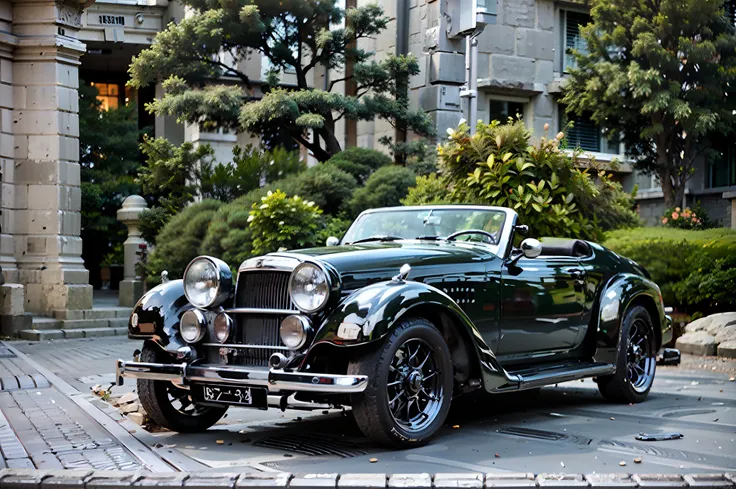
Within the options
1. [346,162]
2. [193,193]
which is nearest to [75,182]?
[193,193]

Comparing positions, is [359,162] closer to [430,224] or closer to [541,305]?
[430,224]

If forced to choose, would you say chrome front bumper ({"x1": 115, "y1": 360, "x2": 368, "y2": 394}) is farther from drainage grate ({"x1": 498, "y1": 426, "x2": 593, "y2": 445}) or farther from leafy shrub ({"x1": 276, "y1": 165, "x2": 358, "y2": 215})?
leafy shrub ({"x1": 276, "y1": 165, "x2": 358, "y2": 215})

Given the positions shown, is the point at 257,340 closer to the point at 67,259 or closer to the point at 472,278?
the point at 472,278

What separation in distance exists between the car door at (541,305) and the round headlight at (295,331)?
1797 millimetres

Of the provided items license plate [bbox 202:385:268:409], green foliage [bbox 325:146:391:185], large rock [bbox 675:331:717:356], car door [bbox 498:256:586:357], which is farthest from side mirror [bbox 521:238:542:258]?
green foliage [bbox 325:146:391:185]

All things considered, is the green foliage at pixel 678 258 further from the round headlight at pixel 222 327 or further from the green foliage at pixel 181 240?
the round headlight at pixel 222 327

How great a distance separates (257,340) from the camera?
6.32 m

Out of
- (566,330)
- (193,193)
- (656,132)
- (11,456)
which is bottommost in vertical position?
(11,456)

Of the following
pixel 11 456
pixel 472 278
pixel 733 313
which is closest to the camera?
pixel 11 456

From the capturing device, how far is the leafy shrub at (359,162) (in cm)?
1708

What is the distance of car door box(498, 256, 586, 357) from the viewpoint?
7.22 m

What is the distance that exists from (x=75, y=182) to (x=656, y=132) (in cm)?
1447

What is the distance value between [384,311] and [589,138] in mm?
22189

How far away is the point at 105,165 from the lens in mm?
28438
